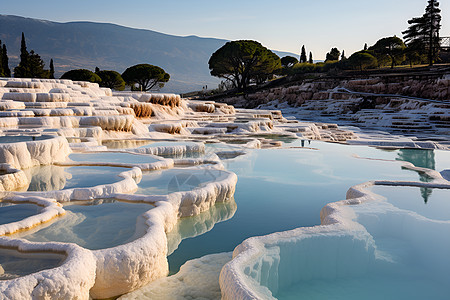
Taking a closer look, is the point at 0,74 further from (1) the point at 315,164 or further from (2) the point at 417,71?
(2) the point at 417,71

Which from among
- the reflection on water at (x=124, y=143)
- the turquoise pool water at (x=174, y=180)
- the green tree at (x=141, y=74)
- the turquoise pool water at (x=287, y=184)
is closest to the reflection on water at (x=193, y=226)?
the turquoise pool water at (x=287, y=184)

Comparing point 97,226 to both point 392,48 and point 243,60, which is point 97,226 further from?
point 392,48

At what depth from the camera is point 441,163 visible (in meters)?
10.9

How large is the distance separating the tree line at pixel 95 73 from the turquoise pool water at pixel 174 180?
112 ft

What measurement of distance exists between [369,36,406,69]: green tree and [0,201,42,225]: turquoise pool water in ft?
154

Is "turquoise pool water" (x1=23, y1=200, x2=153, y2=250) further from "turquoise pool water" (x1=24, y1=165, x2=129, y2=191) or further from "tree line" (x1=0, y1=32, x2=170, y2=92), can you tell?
"tree line" (x1=0, y1=32, x2=170, y2=92)

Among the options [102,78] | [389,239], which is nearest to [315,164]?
[389,239]

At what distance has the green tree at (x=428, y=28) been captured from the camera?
40.6m

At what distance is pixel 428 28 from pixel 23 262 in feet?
153

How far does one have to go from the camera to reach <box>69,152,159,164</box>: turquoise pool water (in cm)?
802

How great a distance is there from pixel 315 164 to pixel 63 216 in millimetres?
6837

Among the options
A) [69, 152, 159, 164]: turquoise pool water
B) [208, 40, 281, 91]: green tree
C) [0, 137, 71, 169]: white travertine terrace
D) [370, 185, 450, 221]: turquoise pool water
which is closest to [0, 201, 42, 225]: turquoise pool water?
[0, 137, 71, 169]: white travertine terrace

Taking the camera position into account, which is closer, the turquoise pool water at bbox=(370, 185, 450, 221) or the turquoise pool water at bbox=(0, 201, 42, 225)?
the turquoise pool water at bbox=(0, 201, 42, 225)

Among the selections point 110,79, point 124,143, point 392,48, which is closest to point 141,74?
point 110,79
